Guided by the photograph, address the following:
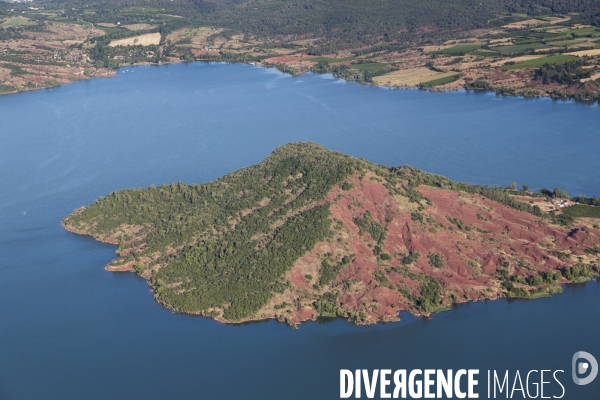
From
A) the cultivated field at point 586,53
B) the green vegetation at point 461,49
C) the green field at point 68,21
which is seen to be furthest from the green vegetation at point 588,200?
the green field at point 68,21

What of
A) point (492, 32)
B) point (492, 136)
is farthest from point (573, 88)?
point (492, 32)

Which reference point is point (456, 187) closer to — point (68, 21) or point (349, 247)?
point (349, 247)

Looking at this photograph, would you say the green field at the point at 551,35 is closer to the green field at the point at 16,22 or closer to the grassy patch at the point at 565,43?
the grassy patch at the point at 565,43

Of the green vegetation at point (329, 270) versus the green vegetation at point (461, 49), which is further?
the green vegetation at point (461, 49)

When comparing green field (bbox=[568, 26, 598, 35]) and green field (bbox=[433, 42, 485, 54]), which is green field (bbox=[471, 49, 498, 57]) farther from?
green field (bbox=[568, 26, 598, 35])

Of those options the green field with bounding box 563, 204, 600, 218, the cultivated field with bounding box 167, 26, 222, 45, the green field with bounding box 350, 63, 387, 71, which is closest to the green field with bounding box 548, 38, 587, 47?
the green field with bounding box 350, 63, 387, 71

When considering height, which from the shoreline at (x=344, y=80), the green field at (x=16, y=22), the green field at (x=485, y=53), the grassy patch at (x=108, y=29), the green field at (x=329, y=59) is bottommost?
the shoreline at (x=344, y=80)

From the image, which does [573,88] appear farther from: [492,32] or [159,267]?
[159,267]
